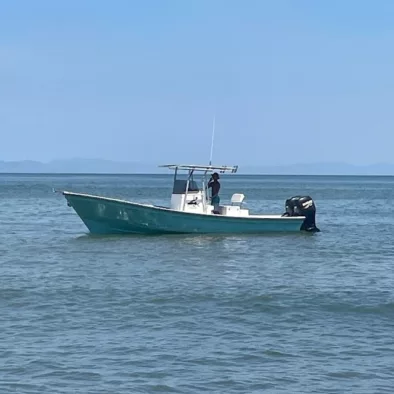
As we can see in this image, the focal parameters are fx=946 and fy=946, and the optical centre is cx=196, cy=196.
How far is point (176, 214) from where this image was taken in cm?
2881

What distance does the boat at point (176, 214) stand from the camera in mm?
28859

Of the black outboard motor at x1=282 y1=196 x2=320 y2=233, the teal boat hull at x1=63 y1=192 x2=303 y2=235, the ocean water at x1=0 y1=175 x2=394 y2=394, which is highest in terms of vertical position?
the black outboard motor at x1=282 y1=196 x2=320 y2=233

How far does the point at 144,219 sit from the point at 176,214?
1.05m

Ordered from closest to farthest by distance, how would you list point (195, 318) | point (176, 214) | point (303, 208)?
point (195, 318) < point (176, 214) < point (303, 208)

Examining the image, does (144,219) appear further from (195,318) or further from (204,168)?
(195,318)

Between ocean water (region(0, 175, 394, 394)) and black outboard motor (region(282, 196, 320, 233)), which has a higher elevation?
black outboard motor (region(282, 196, 320, 233))

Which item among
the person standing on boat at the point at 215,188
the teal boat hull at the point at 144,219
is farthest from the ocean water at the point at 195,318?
the person standing on boat at the point at 215,188

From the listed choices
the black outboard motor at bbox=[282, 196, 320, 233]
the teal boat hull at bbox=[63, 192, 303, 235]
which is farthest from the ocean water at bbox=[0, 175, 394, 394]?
the black outboard motor at bbox=[282, 196, 320, 233]

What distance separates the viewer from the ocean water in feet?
39.0

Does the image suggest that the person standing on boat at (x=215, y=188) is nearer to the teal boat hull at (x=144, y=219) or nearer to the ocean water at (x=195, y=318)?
the teal boat hull at (x=144, y=219)

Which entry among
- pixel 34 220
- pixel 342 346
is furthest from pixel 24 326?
pixel 34 220

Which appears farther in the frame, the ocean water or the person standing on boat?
the person standing on boat

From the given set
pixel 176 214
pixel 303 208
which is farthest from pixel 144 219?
pixel 303 208

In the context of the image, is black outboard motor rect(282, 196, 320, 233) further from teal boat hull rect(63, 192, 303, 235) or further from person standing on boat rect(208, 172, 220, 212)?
person standing on boat rect(208, 172, 220, 212)
